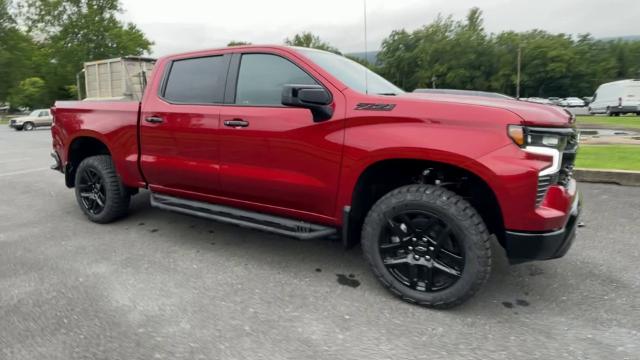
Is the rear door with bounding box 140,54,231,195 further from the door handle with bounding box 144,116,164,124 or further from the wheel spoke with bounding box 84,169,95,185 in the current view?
the wheel spoke with bounding box 84,169,95,185

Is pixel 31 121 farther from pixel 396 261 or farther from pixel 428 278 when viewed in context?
pixel 428 278

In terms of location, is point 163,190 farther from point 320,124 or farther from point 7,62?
point 7,62

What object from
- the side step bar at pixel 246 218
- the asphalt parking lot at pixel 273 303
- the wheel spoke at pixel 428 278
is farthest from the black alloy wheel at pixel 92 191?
the wheel spoke at pixel 428 278

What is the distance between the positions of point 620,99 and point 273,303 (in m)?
33.4

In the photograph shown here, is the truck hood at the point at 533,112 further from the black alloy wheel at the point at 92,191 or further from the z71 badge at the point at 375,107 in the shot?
the black alloy wheel at the point at 92,191

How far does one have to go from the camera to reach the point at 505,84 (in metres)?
58.6

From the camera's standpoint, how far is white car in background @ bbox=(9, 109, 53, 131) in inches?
1102

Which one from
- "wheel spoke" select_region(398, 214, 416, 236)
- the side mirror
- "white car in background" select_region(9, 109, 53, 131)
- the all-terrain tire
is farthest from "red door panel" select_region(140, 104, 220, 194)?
"white car in background" select_region(9, 109, 53, 131)

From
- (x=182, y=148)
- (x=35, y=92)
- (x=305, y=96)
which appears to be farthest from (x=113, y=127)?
(x=35, y=92)

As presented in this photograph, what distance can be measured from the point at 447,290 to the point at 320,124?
4.61ft


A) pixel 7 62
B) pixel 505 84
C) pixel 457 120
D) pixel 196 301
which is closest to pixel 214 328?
pixel 196 301

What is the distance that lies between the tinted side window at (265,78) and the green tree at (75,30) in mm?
49275

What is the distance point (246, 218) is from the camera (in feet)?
11.7

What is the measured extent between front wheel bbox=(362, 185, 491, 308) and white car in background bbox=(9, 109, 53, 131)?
105 ft
